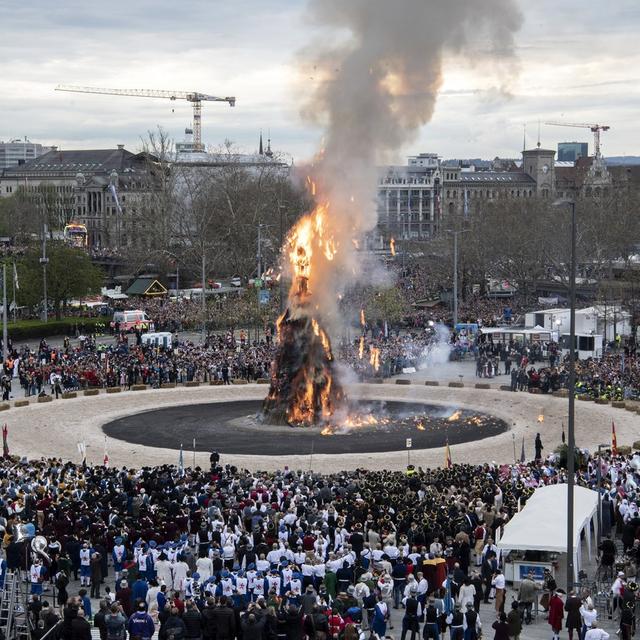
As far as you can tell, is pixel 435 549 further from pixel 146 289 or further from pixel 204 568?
pixel 146 289

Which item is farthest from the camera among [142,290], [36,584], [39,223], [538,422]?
[39,223]

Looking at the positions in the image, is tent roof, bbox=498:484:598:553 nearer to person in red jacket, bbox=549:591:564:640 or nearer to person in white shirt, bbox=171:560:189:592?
person in red jacket, bbox=549:591:564:640

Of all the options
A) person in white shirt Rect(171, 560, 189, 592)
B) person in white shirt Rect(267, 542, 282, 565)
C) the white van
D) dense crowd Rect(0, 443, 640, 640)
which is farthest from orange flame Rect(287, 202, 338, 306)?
the white van

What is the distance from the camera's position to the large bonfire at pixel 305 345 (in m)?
49.1

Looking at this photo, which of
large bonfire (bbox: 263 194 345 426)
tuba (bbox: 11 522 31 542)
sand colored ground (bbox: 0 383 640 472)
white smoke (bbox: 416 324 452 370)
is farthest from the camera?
white smoke (bbox: 416 324 452 370)

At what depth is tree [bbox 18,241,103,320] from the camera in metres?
93.4

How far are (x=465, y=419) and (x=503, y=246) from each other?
5744 centimetres

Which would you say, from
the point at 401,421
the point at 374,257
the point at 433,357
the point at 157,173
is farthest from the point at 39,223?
the point at 401,421

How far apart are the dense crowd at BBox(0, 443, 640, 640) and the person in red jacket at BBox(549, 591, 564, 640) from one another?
0.11ft

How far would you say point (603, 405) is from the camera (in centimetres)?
5388

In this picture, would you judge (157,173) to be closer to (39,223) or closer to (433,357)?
(39,223)

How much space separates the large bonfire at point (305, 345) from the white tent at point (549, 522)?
776 inches

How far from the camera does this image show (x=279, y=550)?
25812mm

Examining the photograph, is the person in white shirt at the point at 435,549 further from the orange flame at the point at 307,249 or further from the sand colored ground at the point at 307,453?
the orange flame at the point at 307,249
